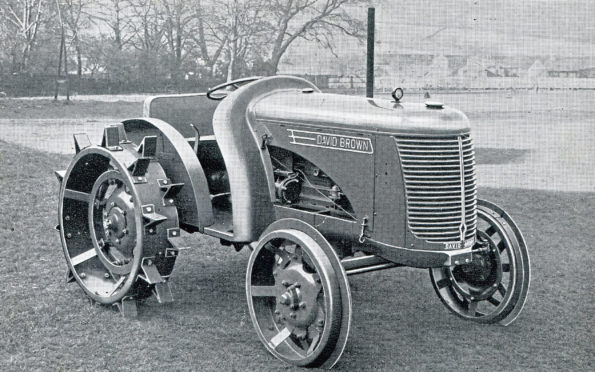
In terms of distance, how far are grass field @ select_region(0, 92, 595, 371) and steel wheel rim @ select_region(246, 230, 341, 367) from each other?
0.53 ft

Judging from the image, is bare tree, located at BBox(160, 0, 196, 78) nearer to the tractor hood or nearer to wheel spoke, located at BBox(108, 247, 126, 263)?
wheel spoke, located at BBox(108, 247, 126, 263)

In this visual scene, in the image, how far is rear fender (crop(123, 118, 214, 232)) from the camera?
17.9 feet

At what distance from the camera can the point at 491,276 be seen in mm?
5441

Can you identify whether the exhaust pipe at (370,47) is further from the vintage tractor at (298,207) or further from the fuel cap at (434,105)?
the fuel cap at (434,105)

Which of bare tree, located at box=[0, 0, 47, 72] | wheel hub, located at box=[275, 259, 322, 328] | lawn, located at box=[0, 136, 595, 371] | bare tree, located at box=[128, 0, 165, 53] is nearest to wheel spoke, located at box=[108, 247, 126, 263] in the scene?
lawn, located at box=[0, 136, 595, 371]

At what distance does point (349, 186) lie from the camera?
470 cm

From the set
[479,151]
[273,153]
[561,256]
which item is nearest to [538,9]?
[479,151]

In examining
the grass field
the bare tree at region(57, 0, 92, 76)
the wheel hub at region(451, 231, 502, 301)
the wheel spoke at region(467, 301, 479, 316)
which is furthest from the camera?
the bare tree at region(57, 0, 92, 76)

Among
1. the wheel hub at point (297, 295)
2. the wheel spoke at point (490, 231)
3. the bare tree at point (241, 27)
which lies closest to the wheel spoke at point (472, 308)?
the wheel spoke at point (490, 231)

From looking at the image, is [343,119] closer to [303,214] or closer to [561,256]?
[303,214]

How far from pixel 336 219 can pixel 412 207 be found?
0.57 meters

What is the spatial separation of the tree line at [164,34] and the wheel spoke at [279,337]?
67.5ft

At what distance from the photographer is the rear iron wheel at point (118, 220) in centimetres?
527

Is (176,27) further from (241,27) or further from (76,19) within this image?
(76,19)
